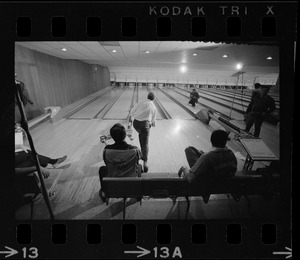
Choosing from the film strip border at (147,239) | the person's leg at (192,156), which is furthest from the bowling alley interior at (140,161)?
the person's leg at (192,156)

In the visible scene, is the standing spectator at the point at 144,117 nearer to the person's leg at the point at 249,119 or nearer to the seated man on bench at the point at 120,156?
the seated man on bench at the point at 120,156

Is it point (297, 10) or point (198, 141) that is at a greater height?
point (297, 10)

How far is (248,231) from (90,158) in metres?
2.26

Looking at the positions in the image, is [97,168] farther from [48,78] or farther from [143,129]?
[48,78]

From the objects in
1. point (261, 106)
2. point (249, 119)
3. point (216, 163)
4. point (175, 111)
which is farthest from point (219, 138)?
point (175, 111)

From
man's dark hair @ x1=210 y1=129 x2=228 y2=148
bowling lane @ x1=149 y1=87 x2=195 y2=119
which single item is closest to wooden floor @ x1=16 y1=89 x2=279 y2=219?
man's dark hair @ x1=210 y1=129 x2=228 y2=148

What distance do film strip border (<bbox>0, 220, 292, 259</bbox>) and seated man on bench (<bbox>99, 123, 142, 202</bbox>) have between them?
47cm

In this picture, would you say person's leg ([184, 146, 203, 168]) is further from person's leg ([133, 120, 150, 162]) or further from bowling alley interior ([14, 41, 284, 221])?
person's leg ([133, 120, 150, 162])

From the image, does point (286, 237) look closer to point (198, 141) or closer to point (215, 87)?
point (198, 141)

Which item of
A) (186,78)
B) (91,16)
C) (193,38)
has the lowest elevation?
(193,38)

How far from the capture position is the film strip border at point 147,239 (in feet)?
6.97

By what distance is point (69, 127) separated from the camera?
16.5 feet

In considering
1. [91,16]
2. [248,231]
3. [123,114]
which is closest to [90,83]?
[123,114]

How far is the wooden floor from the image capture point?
2365mm
